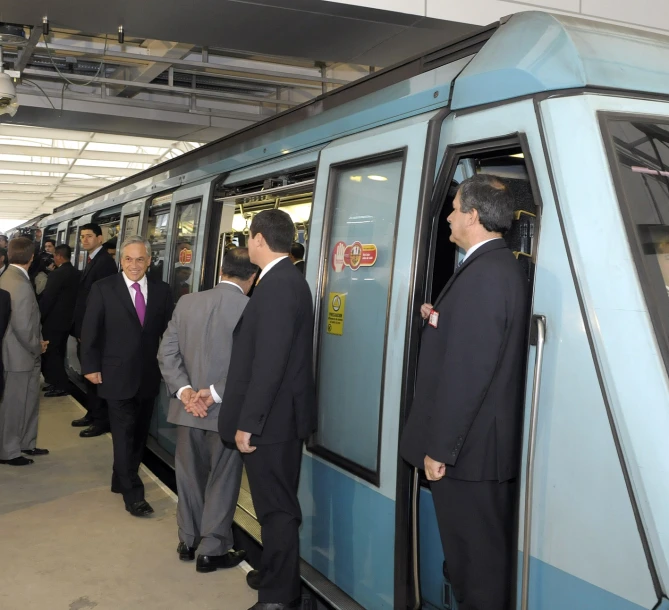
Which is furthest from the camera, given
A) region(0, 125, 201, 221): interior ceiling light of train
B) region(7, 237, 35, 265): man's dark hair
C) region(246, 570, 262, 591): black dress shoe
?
region(0, 125, 201, 221): interior ceiling light of train

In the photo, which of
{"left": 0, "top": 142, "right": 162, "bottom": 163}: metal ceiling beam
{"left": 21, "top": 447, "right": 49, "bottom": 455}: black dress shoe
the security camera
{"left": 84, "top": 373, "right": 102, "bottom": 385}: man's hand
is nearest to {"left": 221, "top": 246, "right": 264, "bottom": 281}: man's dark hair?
{"left": 84, "top": 373, "right": 102, "bottom": 385}: man's hand

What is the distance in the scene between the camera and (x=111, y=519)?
215 inches

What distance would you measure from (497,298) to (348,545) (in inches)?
63.0

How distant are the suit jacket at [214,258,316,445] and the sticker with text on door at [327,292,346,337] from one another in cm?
17

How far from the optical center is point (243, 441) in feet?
12.0

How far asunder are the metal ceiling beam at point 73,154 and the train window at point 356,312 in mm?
Answer: 17213

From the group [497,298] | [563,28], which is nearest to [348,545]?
[497,298]

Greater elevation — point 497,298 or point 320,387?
point 497,298

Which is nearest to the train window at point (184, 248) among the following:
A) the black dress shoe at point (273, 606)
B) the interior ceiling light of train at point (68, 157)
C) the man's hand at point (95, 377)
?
the man's hand at point (95, 377)

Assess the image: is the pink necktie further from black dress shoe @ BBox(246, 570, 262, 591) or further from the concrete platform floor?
black dress shoe @ BBox(246, 570, 262, 591)

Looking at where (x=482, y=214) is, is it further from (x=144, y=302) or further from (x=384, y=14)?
(x=384, y=14)

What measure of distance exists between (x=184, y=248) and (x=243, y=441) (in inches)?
129

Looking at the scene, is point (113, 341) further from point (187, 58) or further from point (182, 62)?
point (187, 58)

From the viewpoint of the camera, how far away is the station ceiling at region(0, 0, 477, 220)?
256 inches
